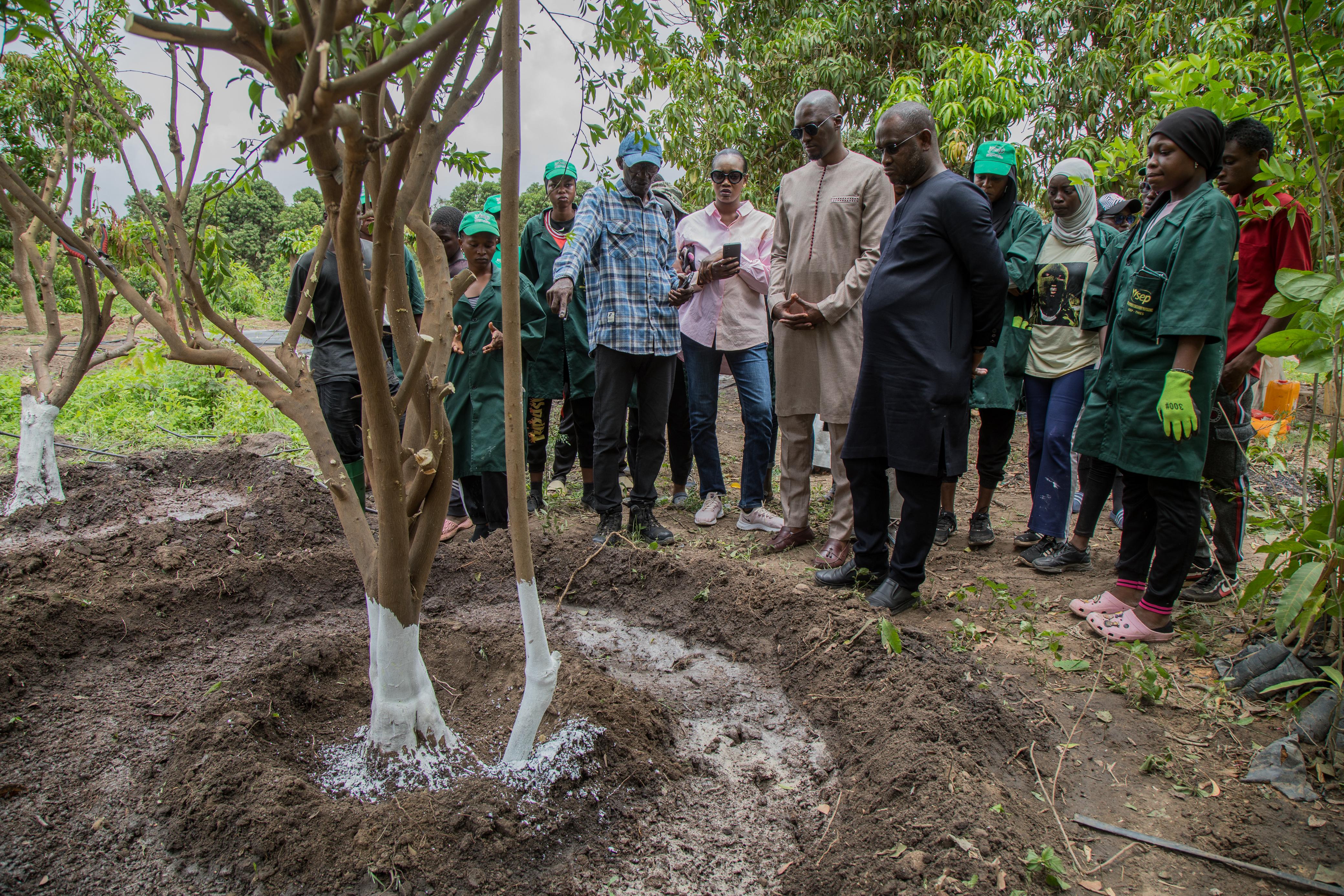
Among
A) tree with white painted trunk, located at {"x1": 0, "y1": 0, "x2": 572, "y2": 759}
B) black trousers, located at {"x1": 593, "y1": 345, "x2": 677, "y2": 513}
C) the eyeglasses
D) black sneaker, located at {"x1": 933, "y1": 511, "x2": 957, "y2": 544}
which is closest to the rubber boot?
black trousers, located at {"x1": 593, "y1": 345, "x2": 677, "y2": 513}

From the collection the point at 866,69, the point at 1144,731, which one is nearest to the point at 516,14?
the point at 1144,731

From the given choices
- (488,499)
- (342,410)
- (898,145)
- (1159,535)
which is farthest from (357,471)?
(1159,535)

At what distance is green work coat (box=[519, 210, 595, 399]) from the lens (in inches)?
186

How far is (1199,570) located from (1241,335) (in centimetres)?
100

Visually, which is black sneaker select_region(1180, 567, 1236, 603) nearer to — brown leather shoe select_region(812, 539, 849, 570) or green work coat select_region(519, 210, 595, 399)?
brown leather shoe select_region(812, 539, 849, 570)

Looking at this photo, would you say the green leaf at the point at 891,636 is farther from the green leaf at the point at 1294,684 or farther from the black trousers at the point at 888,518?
the green leaf at the point at 1294,684

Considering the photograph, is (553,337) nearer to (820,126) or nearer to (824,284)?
(824,284)

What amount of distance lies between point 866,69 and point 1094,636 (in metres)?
7.08

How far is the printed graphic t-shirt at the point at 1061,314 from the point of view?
3.79 m

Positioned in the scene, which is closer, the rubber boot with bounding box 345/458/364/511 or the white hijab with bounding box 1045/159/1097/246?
the white hijab with bounding box 1045/159/1097/246

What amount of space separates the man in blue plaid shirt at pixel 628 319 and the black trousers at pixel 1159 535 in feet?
6.86

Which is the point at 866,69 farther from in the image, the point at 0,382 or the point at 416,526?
the point at 0,382

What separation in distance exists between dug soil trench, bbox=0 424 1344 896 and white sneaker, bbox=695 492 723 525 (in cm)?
73

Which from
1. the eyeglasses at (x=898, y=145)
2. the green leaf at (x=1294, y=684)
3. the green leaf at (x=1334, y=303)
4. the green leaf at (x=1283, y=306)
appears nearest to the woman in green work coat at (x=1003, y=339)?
the eyeglasses at (x=898, y=145)
